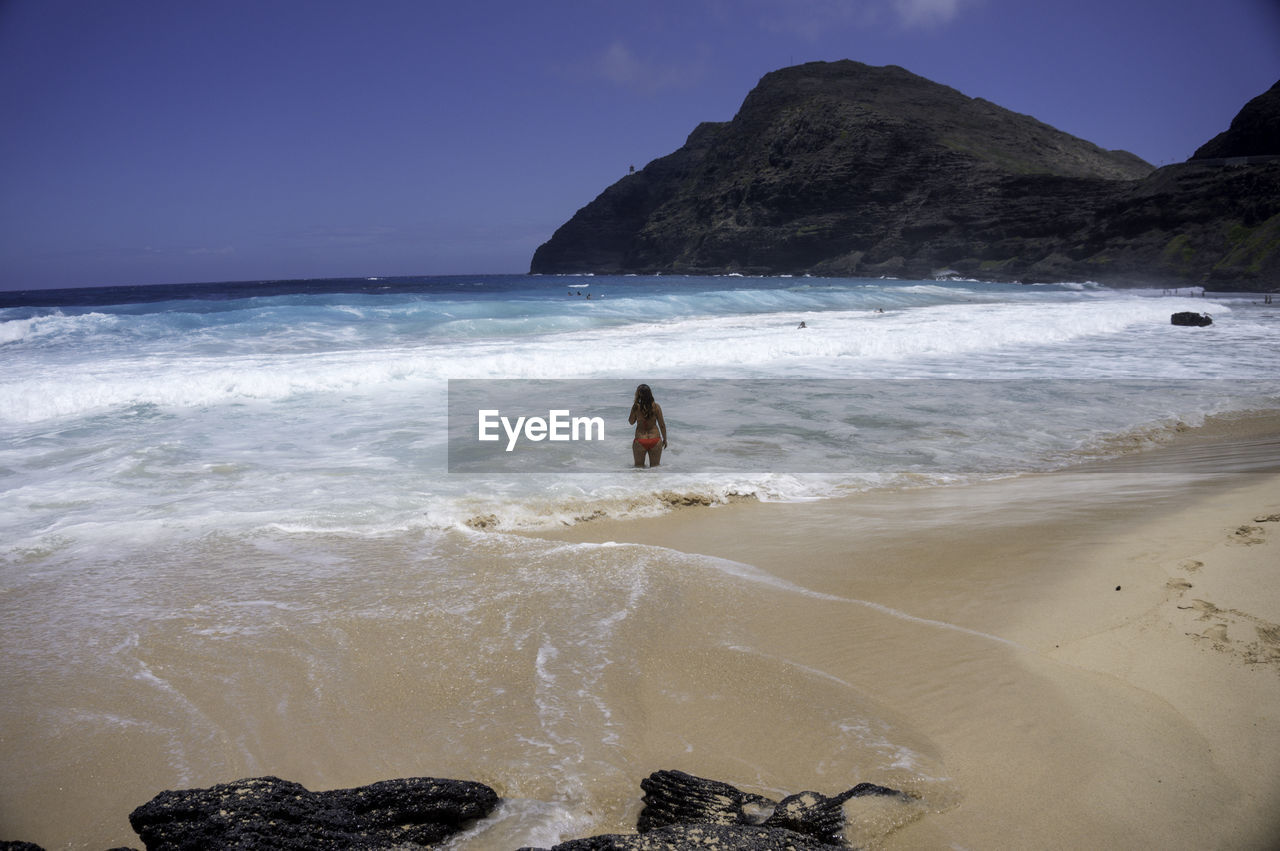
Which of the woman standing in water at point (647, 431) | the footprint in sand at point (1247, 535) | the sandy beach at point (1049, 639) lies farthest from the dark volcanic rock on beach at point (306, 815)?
the woman standing in water at point (647, 431)

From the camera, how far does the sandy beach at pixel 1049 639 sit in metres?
2.51

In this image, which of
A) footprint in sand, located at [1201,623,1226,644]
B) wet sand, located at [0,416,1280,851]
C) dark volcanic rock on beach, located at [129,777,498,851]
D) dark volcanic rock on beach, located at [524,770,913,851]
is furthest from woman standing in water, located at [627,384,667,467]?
dark volcanic rock on beach, located at [129,777,498,851]

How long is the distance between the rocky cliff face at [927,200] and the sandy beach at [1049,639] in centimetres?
5290

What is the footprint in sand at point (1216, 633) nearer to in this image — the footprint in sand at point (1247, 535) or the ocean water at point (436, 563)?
the footprint in sand at point (1247, 535)

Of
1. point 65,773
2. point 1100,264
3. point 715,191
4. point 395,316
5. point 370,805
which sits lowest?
point 65,773

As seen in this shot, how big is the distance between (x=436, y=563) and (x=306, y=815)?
2.78 m

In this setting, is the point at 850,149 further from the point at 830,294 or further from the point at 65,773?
the point at 65,773

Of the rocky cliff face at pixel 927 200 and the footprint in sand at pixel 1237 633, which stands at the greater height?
the rocky cliff face at pixel 927 200

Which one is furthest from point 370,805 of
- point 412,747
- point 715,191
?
point 715,191

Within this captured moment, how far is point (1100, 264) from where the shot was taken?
197 ft

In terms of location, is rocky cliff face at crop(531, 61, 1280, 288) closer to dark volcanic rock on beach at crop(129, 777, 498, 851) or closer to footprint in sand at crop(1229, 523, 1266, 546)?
footprint in sand at crop(1229, 523, 1266, 546)

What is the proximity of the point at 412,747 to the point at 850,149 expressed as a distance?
10378 centimetres

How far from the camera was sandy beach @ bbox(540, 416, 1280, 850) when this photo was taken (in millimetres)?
2510

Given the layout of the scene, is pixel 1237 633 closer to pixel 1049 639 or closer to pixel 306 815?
pixel 1049 639
